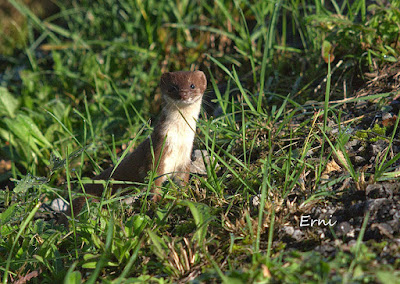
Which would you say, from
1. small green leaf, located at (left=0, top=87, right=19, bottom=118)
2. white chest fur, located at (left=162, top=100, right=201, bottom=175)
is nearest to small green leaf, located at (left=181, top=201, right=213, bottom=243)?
white chest fur, located at (left=162, top=100, right=201, bottom=175)

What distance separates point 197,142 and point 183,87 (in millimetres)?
485

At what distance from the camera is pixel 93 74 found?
4.68 meters

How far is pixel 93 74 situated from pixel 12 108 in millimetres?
874

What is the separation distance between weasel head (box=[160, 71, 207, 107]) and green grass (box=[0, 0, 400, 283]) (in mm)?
153

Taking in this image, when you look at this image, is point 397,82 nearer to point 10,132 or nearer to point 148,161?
point 148,161

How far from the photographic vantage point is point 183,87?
3422 mm

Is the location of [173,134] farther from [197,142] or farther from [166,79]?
[166,79]

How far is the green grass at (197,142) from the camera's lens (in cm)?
225

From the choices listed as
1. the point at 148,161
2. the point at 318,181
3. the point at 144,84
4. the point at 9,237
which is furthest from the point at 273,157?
the point at 144,84

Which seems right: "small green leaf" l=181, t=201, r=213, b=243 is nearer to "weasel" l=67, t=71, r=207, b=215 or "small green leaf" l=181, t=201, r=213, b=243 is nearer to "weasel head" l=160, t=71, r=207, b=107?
"weasel" l=67, t=71, r=207, b=215

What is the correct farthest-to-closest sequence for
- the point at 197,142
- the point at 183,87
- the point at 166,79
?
the point at 197,142 → the point at 166,79 → the point at 183,87

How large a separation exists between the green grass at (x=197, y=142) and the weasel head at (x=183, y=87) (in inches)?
Answer: 6.0

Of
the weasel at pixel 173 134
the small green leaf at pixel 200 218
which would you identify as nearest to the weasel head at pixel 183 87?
the weasel at pixel 173 134

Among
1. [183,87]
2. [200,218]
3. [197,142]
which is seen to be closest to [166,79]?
[183,87]
